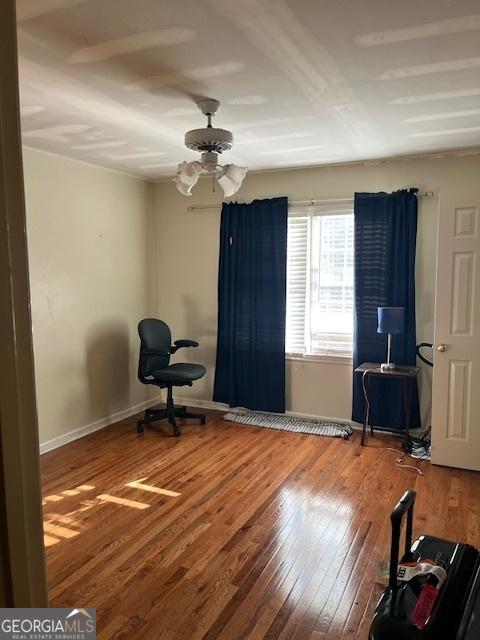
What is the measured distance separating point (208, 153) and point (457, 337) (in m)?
2.33

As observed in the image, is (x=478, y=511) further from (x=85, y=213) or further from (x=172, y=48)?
(x=85, y=213)

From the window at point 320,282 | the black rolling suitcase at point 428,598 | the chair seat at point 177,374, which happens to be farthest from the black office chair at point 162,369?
the black rolling suitcase at point 428,598

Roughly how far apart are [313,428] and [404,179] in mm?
2487

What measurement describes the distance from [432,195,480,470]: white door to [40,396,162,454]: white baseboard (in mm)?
3048

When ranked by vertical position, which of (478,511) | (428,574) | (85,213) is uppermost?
(85,213)

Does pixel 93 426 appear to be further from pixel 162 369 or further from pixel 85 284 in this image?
pixel 85 284

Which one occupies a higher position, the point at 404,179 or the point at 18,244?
the point at 404,179

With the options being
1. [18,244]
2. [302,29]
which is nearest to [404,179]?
[302,29]

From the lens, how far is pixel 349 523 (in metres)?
2.79

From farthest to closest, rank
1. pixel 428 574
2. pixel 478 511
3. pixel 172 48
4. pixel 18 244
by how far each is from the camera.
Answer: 1. pixel 478 511
2. pixel 172 48
3. pixel 428 574
4. pixel 18 244

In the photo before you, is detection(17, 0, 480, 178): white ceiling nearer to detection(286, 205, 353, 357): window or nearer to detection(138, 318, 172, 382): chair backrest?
detection(286, 205, 353, 357): window

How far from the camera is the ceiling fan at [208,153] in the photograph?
2771 mm

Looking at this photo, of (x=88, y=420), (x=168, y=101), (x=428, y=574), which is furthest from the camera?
(x=88, y=420)

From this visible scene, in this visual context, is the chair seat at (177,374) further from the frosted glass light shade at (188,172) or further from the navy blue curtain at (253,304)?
the frosted glass light shade at (188,172)
